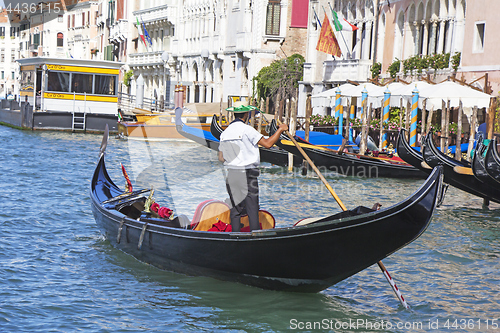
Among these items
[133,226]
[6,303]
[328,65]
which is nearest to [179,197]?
[133,226]

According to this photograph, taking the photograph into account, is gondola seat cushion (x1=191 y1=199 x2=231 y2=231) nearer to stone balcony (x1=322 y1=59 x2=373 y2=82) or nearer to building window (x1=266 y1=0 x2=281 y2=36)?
stone balcony (x1=322 y1=59 x2=373 y2=82)

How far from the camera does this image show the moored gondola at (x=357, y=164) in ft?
39.1

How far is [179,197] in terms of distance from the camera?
1023 cm

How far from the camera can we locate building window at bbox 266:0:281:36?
24234mm

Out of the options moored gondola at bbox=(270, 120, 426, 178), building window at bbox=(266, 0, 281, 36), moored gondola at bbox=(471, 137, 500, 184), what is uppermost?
building window at bbox=(266, 0, 281, 36)

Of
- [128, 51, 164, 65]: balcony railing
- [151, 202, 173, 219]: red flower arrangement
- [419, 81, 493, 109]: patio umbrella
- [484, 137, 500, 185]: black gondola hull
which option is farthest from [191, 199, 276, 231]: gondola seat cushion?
[128, 51, 164, 65]: balcony railing

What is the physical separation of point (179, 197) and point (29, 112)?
10675 millimetres

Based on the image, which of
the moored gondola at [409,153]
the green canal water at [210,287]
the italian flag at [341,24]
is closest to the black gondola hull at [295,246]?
the green canal water at [210,287]

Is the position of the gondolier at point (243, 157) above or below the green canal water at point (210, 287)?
above

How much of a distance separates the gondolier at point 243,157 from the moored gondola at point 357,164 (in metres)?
7.19

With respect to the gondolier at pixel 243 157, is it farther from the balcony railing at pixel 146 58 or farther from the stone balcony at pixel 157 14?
the balcony railing at pixel 146 58

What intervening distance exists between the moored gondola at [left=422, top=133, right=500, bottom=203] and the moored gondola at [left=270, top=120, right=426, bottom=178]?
8.77 feet

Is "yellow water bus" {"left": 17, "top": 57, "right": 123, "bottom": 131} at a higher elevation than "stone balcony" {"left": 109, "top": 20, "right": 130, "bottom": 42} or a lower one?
lower

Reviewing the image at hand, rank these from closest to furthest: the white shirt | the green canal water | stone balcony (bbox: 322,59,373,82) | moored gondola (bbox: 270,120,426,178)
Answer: the green canal water → the white shirt → moored gondola (bbox: 270,120,426,178) → stone balcony (bbox: 322,59,373,82)
